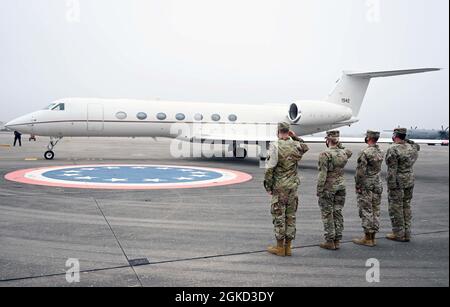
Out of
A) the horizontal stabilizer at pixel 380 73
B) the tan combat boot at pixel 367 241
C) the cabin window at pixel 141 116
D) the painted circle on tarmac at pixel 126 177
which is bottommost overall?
the painted circle on tarmac at pixel 126 177

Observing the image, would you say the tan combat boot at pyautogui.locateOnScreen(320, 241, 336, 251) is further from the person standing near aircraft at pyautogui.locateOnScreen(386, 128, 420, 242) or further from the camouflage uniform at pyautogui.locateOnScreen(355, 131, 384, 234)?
the person standing near aircraft at pyautogui.locateOnScreen(386, 128, 420, 242)

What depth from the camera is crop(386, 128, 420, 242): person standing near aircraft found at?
6555 millimetres

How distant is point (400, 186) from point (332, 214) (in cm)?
151

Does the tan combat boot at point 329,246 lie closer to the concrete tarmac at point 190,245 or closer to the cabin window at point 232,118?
the concrete tarmac at point 190,245

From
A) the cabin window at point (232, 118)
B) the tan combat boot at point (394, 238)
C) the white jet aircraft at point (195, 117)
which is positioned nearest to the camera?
the tan combat boot at point (394, 238)

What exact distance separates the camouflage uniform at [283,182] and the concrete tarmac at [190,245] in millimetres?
521

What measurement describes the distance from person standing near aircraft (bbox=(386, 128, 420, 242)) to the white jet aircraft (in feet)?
34.6

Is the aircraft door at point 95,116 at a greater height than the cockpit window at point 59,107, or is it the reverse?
the cockpit window at point 59,107

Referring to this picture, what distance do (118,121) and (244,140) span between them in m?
6.43

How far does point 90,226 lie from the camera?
690 cm

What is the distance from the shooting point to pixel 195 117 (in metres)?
21.3

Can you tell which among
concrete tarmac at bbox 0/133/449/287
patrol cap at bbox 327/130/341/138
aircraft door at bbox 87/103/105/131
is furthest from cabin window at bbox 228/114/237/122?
patrol cap at bbox 327/130/341/138

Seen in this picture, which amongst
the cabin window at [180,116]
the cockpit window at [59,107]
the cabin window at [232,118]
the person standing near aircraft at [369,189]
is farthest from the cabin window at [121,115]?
the person standing near aircraft at [369,189]

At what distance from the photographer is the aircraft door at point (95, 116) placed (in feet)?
63.1
